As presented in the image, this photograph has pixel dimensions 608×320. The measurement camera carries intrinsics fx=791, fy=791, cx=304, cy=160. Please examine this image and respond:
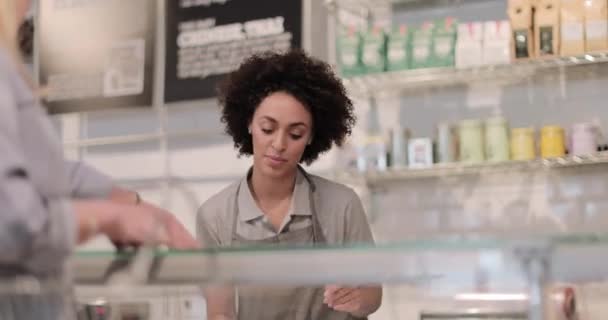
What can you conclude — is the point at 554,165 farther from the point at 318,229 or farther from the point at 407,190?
the point at 318,229

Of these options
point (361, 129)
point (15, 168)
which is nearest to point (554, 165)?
point (361, 129)

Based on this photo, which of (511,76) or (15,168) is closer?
(15,168)

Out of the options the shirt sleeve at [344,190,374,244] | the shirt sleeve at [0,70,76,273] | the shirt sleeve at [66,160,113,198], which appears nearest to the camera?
the shirt sleeve at [0,70,76,273]

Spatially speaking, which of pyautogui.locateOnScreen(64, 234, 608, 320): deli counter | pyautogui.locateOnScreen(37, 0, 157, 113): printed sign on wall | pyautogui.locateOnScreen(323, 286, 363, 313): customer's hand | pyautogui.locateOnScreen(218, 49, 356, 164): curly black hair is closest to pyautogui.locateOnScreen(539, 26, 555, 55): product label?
pyautogui.locateOnScreen(218, 49, 356, 164): curly black hair

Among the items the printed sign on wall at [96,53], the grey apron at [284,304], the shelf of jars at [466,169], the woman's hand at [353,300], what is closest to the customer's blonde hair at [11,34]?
the grey apron at [284,304]

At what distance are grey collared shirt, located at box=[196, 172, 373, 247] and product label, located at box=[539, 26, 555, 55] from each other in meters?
1.08

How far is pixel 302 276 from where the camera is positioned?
31.4 inches

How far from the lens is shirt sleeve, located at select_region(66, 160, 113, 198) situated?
890 millimetres

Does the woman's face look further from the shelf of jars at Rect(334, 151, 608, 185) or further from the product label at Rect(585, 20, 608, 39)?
the product label at Rect(585, 20, 608, 39)

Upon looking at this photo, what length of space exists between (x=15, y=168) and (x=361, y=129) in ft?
7.81

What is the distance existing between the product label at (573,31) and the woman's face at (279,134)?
112 centimetres

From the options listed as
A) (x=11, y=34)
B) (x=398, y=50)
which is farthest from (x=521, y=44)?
(x=11, y=34)

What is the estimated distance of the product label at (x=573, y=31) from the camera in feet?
8.32

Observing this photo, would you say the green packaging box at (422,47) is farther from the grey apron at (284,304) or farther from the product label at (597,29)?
the grey apron at (284,304)
